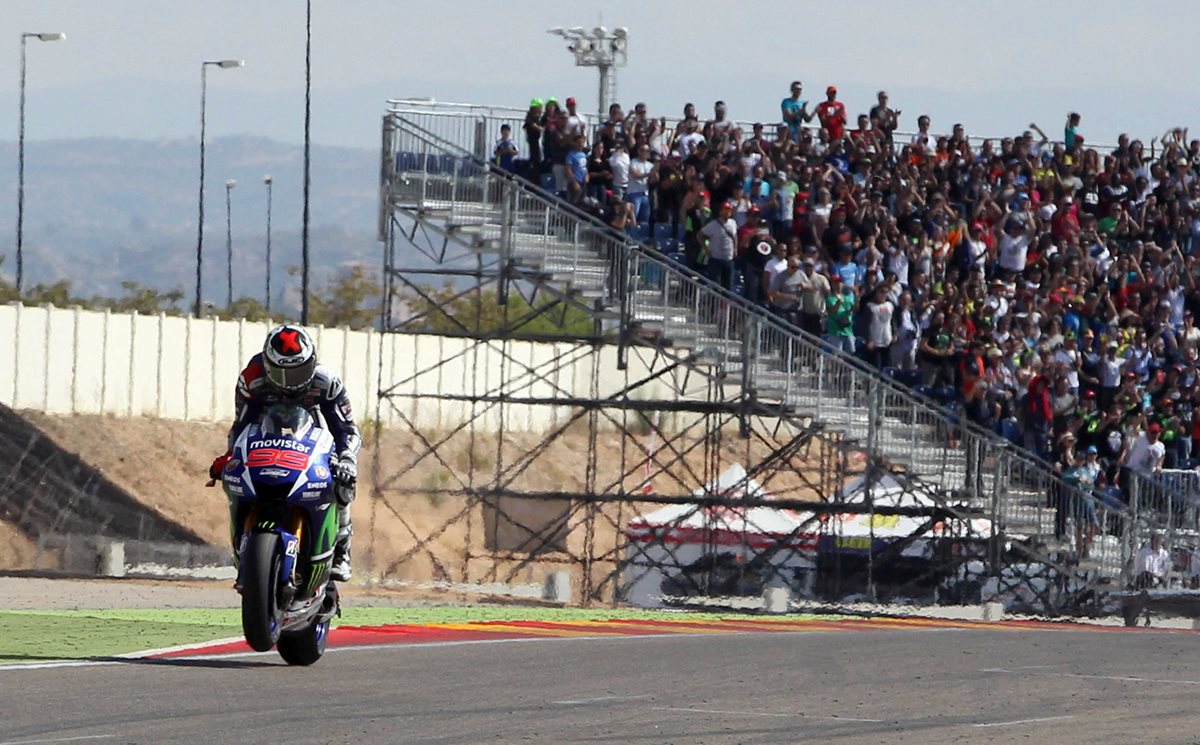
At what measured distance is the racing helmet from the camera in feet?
40.7

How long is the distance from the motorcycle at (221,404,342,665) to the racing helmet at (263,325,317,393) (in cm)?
18

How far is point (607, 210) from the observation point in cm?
2925

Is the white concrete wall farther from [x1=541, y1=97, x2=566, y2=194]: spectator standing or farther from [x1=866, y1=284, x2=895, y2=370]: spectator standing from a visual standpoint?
[x1=866, y1=284, x2=895, y2=370]: spectator standing

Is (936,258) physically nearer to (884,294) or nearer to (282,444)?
(884,294)

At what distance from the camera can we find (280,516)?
12.4 m

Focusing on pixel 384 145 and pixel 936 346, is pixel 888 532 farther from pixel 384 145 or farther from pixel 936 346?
pixel 384 145

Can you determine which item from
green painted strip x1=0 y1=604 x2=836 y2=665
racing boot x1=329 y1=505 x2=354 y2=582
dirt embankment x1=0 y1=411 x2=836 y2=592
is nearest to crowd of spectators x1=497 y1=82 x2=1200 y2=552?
dirt embankment x1=0 y1=411 x2=836 y2=592

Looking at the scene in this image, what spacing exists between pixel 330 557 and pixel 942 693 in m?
3.42

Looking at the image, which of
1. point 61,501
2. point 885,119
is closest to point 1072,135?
point 885,119

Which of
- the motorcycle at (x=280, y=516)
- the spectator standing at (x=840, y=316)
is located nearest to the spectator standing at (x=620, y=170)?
the spectator standing at (x=840, y=316)

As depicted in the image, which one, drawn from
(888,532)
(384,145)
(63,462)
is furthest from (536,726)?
(63,462)

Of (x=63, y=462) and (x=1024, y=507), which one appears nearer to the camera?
(x=1024, y=507)

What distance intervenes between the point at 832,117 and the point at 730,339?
4330 millimetres

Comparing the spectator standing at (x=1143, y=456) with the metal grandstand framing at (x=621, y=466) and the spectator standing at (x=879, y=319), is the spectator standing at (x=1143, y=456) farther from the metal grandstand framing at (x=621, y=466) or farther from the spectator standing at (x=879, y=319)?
the spectator standing at (x=879, y=319)
